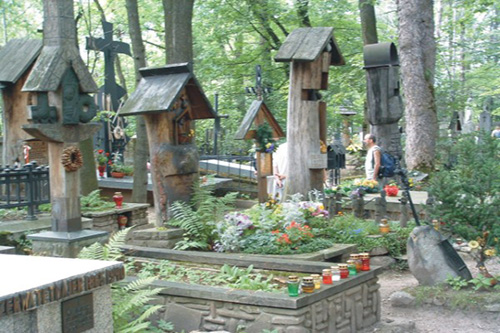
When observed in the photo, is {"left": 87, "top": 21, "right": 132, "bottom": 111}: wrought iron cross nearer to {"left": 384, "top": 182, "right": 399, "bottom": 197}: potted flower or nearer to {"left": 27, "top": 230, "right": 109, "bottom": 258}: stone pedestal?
{"left": 384, "top": 182, "right": 399, "bottom": 197}: potted flower

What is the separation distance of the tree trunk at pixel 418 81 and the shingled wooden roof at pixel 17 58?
8.91 metres

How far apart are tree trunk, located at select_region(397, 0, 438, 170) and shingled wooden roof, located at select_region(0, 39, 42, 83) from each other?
8911mm

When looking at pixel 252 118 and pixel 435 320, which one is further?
pixel 252 118

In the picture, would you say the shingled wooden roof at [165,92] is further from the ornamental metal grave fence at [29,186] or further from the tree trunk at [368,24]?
the tree trunk at [368,24]

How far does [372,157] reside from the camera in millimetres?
14016

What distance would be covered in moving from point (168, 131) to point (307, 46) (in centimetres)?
339

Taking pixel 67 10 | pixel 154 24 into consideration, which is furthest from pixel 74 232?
pixel 154 24

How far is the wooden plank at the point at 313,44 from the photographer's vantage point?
1186 cm

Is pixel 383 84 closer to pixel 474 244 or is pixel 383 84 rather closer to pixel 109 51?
pixel 474 244

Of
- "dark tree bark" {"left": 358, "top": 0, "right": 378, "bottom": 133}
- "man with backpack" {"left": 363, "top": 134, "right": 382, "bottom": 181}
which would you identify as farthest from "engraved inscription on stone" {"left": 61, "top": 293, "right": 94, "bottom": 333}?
"dark tree bark" {"left": 358, "top": 0, "right": 378, "bottom": 133}

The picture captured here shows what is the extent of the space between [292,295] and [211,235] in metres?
3.25

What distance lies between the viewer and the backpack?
46.2ft

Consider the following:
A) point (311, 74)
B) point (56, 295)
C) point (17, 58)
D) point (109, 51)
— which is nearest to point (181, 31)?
point (311, 74)

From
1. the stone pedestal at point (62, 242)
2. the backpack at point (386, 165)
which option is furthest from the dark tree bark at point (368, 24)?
the stone pedestal at point (62, 242)
